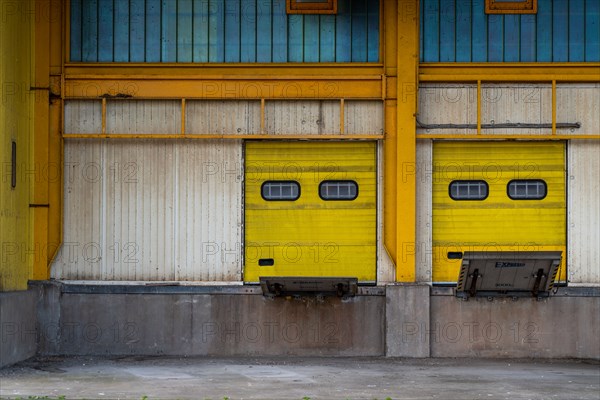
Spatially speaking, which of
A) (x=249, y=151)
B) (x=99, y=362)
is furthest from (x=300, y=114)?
(x=99, y=362)

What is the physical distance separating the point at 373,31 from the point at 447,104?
1845 mm

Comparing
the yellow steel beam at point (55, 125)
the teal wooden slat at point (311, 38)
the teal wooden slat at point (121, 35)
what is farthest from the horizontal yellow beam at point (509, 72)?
the yellow steel beam at point (55, 125)

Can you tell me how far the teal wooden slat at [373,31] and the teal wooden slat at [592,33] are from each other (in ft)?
12.2

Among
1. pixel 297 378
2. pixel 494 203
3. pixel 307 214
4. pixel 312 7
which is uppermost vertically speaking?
pixel 312 7

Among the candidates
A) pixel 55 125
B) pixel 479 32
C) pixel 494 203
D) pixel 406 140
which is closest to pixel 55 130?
pixel 55 125

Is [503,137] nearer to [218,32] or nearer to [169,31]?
[218,32]

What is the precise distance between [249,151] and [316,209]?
157 cm

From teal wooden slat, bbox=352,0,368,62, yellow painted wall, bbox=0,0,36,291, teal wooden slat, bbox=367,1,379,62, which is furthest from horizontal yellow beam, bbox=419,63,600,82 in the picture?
yellow painted wall, bbox=0,0,36,291

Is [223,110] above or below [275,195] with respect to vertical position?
above

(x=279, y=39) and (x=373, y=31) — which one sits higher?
(x=373, y=31)

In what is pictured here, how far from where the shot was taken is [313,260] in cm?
1970

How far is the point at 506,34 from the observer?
64.7ft

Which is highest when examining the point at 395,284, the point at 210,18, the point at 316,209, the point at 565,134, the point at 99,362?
the point at 210,18

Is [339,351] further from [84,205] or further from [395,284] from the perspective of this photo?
[84,205]
